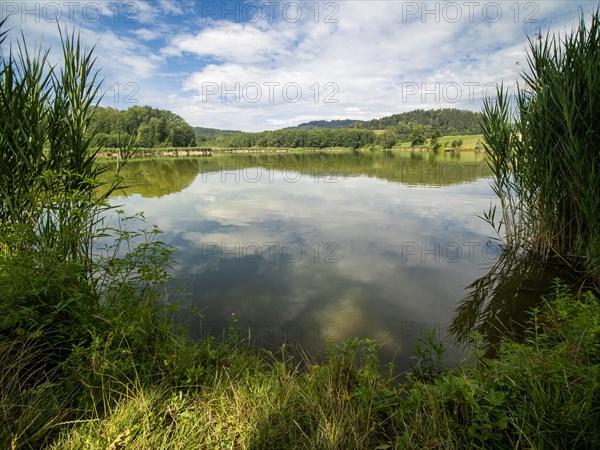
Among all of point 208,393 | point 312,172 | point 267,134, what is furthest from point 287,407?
point 267,134

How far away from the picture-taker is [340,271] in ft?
21.6

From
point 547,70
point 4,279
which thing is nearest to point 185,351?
point 4,279

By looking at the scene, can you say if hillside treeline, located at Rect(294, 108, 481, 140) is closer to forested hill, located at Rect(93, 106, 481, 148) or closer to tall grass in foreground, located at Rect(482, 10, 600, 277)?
forested hill, located at Rect(93, 106, 481, 148)

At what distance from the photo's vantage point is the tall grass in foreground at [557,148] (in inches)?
209

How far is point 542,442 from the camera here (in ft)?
5.96

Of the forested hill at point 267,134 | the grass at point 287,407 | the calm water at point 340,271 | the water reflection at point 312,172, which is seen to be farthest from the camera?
the forested hill at point 267,134

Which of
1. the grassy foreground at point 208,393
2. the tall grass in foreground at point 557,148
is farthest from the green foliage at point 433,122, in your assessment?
the grassy foreground at point 208,393

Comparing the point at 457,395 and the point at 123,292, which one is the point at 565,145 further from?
the point at 123,292

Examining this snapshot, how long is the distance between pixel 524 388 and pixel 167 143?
81704mm

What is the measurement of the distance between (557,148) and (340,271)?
17.1 ft

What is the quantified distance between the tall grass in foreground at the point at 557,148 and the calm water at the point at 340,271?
1068mm

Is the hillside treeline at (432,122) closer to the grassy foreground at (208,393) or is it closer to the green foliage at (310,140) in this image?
the green foliage at (310,140)

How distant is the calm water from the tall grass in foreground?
1.07 m

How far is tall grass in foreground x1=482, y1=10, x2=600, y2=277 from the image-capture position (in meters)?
5.30
